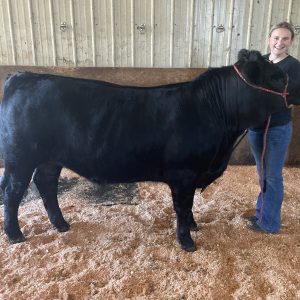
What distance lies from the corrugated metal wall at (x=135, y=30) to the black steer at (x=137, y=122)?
267 cm

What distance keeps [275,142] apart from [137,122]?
1392 millimetres

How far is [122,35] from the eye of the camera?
548 cm

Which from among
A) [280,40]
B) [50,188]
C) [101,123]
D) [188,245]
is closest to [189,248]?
[188,245]

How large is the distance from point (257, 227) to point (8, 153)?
2669 mm

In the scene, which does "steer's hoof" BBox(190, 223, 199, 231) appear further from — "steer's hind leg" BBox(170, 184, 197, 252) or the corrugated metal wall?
the corrugated metal wall

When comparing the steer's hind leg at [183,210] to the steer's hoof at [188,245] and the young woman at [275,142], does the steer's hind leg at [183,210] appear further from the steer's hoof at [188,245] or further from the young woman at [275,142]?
the young woman at [275,142]

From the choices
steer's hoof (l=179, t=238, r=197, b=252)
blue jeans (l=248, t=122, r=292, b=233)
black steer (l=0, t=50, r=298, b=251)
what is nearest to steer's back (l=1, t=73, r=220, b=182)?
black steer (l=0, t=50, r=298, b=251)

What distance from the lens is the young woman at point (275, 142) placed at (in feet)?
9.84

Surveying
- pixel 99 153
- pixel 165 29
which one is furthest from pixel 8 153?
pixel 165 29

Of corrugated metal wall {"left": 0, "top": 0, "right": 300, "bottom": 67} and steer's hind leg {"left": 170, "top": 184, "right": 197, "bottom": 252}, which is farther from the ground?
corrugated metal wall {"left": 0, "top": 0, "right": 300, "bottom": 67}

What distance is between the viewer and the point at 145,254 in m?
3.08

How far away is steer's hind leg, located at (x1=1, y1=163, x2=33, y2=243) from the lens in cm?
309

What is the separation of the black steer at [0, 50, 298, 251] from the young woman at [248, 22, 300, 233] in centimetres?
22

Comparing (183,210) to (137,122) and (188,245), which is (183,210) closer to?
(188,245)
